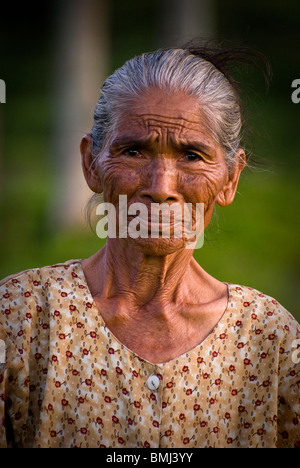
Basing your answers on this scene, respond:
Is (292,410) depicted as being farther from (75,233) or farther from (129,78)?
(75,233)

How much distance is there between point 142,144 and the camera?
10.8 feet

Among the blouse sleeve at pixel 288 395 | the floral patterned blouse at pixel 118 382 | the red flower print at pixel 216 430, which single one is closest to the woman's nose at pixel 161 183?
the floral patterned blouse at pixel 118 382

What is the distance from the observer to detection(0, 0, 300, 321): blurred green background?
8828mm

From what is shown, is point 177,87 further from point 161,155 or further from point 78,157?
point 78,157

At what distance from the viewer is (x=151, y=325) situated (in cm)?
346

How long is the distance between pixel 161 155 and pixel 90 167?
17.5 inches

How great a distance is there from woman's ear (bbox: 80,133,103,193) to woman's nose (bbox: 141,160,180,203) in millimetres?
364

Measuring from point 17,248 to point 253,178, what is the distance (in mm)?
3546

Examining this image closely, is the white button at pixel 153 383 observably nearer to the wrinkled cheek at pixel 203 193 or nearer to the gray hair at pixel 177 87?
the wrinkled cheek at pixel 203 193

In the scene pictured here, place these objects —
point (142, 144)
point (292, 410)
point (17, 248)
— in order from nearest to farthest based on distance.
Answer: point (142, 144), point (292, 410), point (17, 248)

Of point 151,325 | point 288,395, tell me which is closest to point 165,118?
point 151,325

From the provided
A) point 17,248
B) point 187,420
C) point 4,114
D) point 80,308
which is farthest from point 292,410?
point 4,114

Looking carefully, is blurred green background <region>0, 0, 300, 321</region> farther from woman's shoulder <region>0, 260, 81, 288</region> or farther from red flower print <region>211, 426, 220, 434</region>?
red flower print <region>211, 426, 220, 434</region>

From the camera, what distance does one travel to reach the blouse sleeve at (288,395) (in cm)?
349
